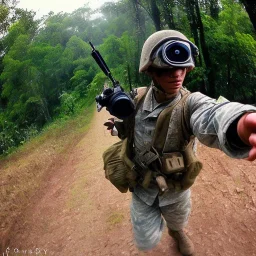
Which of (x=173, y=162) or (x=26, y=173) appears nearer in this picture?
(x=173, y=162)

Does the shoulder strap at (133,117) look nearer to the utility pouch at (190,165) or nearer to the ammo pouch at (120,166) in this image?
the ammo pouch at (120,166)

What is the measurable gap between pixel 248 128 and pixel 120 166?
1.40 m

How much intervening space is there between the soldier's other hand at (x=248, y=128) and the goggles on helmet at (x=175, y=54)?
811mm

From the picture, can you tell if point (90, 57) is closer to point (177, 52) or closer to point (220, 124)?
point (177, 52)

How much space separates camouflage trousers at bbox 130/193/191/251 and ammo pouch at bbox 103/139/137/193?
0.67 feet

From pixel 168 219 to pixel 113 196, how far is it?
2.30 m

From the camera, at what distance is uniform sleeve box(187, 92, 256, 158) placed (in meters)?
1.06

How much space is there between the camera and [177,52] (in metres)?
1.72

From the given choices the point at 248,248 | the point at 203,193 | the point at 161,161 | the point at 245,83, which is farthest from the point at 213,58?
the point at 161,161

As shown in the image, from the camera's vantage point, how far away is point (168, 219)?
2428 mm

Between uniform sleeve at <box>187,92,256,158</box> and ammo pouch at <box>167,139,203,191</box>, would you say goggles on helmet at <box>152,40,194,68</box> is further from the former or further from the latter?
ammo pouch at <box>167,139,203,191</box>

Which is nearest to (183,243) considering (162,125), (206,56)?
(162,125)

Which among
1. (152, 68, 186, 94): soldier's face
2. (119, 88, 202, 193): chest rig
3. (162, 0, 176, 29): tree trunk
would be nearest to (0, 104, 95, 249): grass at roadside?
(119, 88, 202, 193): chest rig

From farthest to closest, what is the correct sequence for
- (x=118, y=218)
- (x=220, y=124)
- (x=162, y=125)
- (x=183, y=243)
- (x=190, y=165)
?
1. (x=118, y=218)
2. (x=183, y=243)
3. (x=190, y=165)
4. (x=162, y=125)
5. (x=220, y=124)
